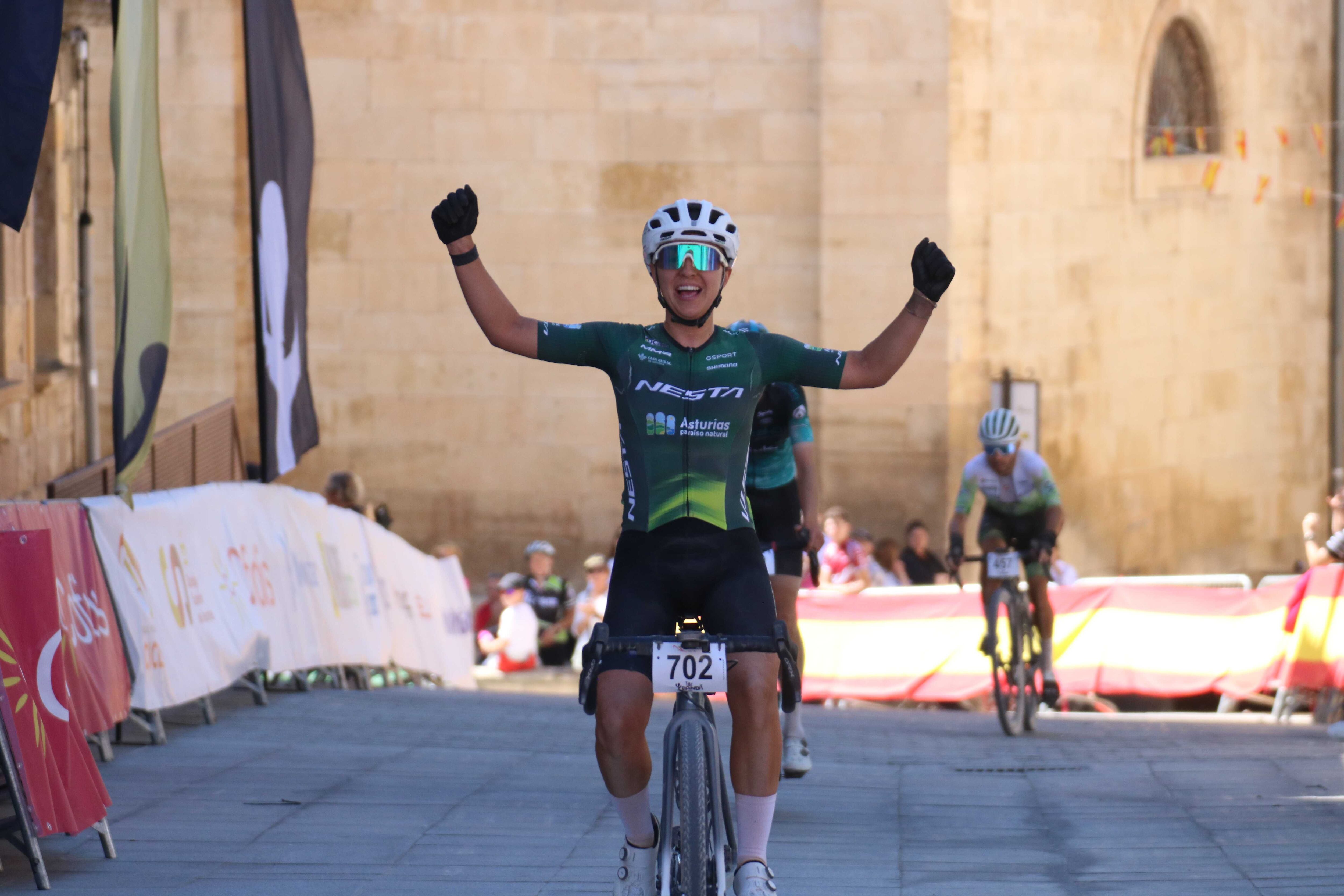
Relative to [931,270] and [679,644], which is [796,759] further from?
[931,270]

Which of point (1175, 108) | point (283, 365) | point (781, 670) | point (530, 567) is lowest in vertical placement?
point (530, 567)

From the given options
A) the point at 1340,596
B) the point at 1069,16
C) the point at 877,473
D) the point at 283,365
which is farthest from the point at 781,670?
the point at 1069,16

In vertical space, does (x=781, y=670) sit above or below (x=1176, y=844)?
above

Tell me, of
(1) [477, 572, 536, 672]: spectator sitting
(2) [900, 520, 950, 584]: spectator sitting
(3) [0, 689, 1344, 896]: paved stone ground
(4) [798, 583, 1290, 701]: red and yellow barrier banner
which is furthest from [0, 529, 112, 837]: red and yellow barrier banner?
(2) [900, 520, 950, 584]: spectator sitting

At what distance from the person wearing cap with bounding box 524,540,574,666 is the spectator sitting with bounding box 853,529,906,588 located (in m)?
2.72

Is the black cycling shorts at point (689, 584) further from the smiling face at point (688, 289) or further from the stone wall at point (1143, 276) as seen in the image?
the stone wall at point (1143, 276)

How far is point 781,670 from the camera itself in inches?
217

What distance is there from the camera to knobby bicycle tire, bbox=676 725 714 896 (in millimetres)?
5066

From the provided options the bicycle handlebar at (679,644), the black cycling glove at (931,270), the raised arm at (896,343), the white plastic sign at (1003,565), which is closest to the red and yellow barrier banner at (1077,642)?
the white plastic sign at (1003,565)

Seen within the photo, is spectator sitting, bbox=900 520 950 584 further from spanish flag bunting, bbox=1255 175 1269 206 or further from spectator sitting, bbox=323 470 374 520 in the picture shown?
spanish flag bunting, bbox=1255 175 1269 206

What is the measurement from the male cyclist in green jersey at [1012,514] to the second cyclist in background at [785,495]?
127 inches

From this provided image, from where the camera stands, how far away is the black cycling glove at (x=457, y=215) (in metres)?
5.44

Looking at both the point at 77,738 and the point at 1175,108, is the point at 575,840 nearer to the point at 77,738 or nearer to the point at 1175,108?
the point at 77,738

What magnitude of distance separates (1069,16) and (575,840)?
16.0 metres
